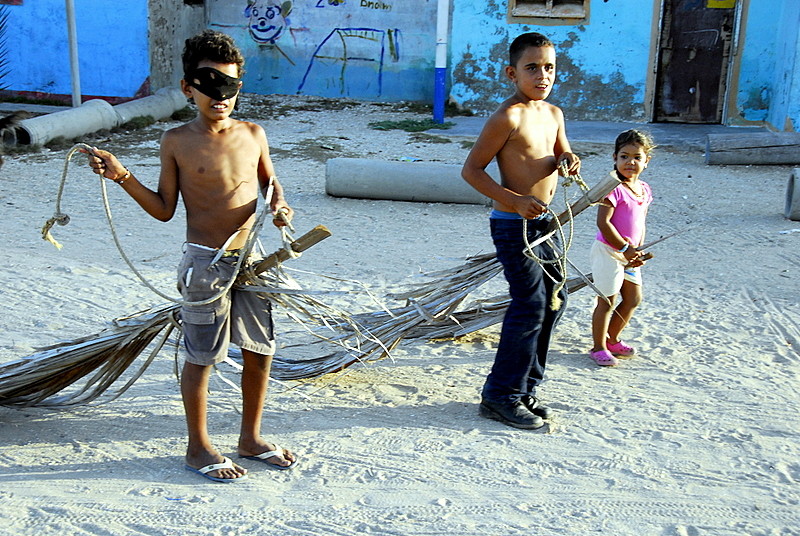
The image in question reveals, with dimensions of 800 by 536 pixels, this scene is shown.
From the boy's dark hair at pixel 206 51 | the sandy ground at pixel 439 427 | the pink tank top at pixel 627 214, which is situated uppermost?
the boy's dark hair at pixel 206 51

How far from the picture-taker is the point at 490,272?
4.20 m

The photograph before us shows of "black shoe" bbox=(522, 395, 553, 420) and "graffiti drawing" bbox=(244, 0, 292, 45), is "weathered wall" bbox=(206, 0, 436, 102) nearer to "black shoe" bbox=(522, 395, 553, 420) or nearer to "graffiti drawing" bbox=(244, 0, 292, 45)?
"graffiti drawing" bbox=(244, 0, 292, 45)

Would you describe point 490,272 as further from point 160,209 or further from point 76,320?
point 76,320

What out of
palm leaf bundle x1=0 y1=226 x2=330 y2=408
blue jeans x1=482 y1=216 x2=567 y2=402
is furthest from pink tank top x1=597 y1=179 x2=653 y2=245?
palm leaf bundle x1=0 y1=226 x2=330 y2=408

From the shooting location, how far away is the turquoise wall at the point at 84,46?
1372 centimetres

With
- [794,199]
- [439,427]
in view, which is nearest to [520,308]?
[439,427]

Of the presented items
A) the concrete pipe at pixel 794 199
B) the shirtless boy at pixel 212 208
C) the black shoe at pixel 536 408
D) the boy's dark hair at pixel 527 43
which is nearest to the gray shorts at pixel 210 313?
the shirtless boy at pixel 212 208

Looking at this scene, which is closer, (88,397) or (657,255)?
(88,397)

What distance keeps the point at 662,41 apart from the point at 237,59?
36.8ft

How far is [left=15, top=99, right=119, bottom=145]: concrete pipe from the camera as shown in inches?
398

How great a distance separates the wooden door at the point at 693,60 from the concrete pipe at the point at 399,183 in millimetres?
6665

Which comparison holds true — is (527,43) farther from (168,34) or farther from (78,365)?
(168,34)

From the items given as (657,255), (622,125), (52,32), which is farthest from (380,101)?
(657,255)

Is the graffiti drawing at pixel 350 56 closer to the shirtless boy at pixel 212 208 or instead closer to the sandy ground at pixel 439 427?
the sandy ground at pixel 439 427
